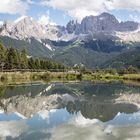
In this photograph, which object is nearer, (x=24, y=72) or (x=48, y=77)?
(x=24, y=72)

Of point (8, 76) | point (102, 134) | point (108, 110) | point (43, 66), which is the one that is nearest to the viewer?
point (102, 134)

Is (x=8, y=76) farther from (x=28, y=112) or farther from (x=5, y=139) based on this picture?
(x=5, y=139)

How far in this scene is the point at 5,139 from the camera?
86.7 feet

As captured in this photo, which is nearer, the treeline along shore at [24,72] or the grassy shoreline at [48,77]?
the grassy shoreline at [48,77]

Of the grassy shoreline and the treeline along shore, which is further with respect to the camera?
the treeline along shore

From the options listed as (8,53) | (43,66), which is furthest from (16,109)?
(43,66)

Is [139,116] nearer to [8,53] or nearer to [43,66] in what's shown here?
[8,53]

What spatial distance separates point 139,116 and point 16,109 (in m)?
15.9

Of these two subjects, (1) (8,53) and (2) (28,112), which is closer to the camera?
(2) (28,112)

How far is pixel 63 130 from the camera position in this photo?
103 ft

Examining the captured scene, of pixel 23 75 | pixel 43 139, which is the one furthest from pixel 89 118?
pixel 23 75

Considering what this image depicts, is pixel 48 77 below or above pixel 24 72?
below

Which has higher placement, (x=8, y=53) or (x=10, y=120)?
(x=8, y=53)

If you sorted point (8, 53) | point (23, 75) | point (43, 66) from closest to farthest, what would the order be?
1. point (23, 75)
2. point (8, 53)
3. point (43, 66)
